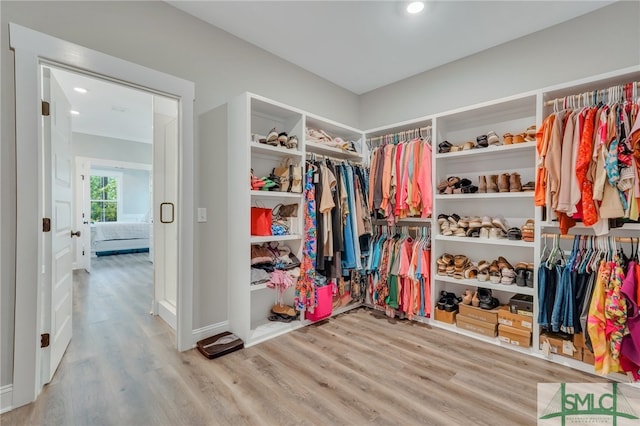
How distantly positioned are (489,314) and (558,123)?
164 centimetres

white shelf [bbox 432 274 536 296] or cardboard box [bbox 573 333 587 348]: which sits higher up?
white shelf [bbox 432 274 536 296]

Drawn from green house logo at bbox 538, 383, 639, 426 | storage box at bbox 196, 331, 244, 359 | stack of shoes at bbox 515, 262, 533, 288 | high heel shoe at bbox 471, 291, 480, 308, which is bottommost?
green house logo at bbox 538, 383, 639, 426

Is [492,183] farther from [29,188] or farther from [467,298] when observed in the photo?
[29,188]

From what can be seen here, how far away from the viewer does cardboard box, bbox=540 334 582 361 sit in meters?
2.12

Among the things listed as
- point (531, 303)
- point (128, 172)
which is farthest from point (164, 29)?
point (128, 172)

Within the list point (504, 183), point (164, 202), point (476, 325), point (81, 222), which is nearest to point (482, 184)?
point (504, 183)

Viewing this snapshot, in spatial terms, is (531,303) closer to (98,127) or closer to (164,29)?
(164,29)

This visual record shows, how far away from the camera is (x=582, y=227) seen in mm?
2199

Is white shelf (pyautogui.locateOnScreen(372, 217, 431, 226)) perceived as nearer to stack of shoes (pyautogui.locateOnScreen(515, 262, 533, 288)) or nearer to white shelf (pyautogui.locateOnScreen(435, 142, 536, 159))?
white shelf (pyautogui.locateOnScreen(435, 142, 536, 159))

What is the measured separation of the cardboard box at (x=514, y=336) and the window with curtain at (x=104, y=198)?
10265 millimetres

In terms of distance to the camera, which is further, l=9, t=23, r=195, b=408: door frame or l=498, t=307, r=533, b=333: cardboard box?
l=498, t=307, r=533, b=333: cardboard box

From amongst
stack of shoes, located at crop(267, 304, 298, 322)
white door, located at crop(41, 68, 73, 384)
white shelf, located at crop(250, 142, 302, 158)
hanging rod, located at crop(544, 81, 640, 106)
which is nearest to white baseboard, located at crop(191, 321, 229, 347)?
stack of shoes, located at crop(267, 304, 298, 322)

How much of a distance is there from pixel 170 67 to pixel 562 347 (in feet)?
12.2

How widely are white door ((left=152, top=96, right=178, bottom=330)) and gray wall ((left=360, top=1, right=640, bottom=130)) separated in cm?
258
